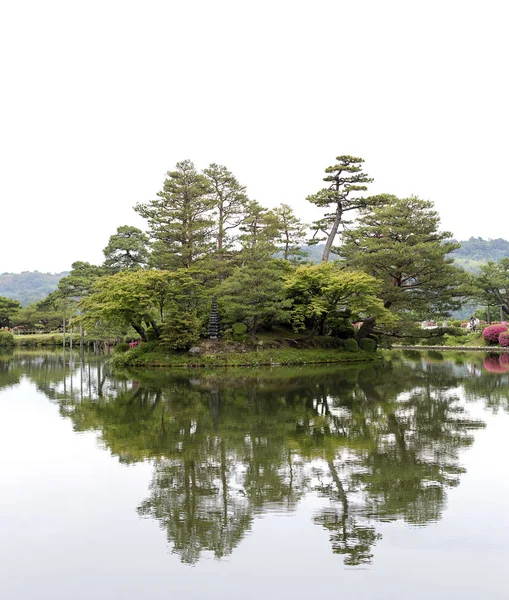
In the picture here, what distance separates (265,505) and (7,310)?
5775cm

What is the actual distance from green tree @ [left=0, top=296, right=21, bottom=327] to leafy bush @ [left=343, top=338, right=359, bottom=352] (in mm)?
40969

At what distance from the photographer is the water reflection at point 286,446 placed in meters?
5.57

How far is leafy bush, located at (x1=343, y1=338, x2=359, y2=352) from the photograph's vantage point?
91.7 feet

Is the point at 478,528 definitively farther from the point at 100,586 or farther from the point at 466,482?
the point at 100,586

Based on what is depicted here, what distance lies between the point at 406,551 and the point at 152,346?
2272 cm

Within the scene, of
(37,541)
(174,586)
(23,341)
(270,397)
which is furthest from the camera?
(23,341)

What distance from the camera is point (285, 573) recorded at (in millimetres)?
4422

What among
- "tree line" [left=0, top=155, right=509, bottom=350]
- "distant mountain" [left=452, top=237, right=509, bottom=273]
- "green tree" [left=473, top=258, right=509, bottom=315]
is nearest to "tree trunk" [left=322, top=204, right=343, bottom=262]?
"tree line" [left=0, top=155, right=509, bottom=350]

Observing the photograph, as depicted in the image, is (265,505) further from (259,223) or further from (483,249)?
(483,249)

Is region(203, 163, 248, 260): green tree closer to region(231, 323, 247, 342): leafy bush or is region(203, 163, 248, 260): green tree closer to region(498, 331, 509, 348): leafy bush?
region(231, 323, 247, 342): leafy bush

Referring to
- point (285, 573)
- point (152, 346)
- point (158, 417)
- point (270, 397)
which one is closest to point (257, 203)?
point (152, 346)

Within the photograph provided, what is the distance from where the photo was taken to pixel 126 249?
4353cm

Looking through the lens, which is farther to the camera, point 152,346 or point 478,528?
point 152,346

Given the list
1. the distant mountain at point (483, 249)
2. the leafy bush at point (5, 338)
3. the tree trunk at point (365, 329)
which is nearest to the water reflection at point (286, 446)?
the tree trunk at point (365, 329)
